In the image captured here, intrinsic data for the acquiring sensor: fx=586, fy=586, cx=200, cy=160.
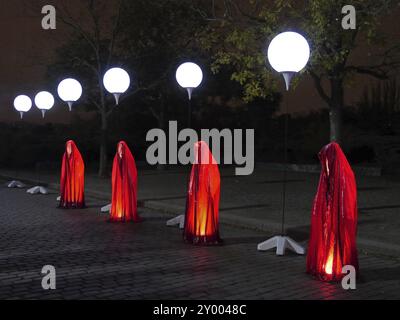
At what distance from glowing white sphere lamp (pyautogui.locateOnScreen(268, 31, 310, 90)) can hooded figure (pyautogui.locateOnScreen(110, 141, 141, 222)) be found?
13.5 feet

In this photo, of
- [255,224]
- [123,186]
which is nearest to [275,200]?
[255,224]

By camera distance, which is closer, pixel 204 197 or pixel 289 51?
pixel 289 51

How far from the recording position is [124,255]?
782 centimetres

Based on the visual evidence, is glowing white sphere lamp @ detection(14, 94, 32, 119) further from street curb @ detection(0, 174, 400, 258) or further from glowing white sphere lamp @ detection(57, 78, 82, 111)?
glowing white sphere lamp @ detection(57, 78, 82, 111)

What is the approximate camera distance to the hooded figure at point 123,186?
1081 cm

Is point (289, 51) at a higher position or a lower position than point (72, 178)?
higher

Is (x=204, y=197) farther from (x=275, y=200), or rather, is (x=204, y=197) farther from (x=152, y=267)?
(x=275, y=200)

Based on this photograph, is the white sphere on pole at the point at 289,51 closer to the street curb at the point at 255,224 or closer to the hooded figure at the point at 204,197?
the hooded figure at the point at 204,197

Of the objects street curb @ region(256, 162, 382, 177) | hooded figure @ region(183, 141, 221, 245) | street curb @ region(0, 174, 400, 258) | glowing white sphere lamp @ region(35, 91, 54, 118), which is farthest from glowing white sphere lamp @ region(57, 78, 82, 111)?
street curb @ region(256, 162, 382, 177)

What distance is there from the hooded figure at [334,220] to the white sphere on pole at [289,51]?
1.45 metres

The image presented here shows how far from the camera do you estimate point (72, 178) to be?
12742 mm

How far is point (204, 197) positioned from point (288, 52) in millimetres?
2466
